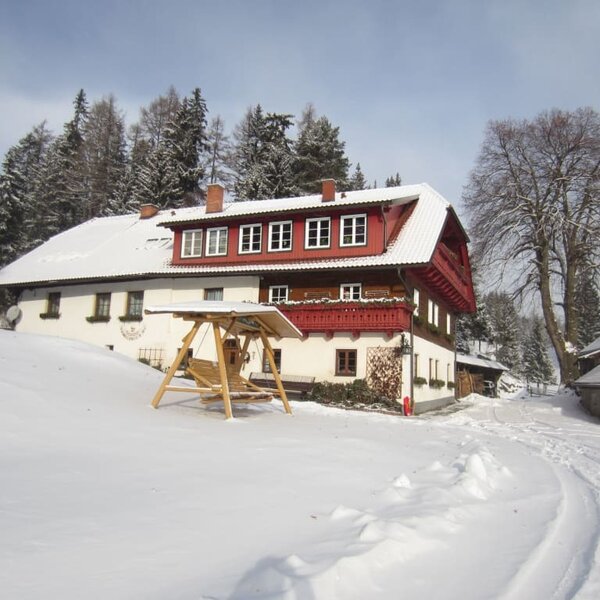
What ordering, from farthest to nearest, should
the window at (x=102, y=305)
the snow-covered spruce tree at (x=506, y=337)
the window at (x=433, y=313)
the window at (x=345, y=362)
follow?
the snow-covered spruce tree at (x=506, y=337)
the window at (x=102, y=305)
the window at (x=433, y=313)
the window at (x=345, y=362)

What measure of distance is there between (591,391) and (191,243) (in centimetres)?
1952

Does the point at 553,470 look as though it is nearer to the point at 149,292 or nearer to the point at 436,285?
the point at 436,285

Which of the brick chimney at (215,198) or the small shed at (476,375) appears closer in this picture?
the brick chimney at (215,198)

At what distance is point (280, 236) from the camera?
965 inches

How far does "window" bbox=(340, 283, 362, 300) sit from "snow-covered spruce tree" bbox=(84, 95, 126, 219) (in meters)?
33.3

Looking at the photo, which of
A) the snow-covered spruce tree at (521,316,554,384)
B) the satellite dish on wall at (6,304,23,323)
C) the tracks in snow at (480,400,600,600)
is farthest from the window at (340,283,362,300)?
the snow-covered spruce tree at (521,316,554,384)

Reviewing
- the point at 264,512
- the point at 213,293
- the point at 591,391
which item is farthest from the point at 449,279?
the point at 264,512

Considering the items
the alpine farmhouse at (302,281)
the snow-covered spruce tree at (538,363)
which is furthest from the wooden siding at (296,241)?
the snow-covered spruce tree at (538,363)

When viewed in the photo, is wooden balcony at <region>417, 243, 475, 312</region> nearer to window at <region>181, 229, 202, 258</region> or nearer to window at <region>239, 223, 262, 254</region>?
window at <region>239, 223, 262, 254</region>

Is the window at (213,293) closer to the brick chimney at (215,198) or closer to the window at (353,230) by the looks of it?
the brick chimney at (215,198)

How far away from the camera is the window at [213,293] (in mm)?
24969

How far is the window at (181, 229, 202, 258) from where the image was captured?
26547 mm

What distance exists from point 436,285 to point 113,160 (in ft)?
126

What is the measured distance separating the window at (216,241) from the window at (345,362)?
826 cm
